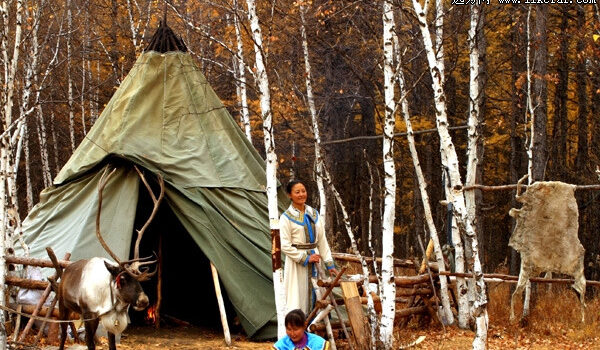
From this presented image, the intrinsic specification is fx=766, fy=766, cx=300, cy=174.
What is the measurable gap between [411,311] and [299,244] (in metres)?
2.54

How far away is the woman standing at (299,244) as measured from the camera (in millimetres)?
7406

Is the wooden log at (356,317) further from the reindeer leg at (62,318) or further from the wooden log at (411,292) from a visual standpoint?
the reindeer leg at (62,318)

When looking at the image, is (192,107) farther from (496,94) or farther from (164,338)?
(496,94)

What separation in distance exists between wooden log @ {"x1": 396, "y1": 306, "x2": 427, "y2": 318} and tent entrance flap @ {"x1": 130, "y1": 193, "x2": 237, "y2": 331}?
245cm

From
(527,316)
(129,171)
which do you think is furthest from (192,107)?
(527,316)

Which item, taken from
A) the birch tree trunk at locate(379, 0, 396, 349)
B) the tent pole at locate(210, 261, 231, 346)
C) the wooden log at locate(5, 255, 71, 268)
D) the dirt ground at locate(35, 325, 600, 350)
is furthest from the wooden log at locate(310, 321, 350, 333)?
the wooden log at locate(5, 255, 71, 268)

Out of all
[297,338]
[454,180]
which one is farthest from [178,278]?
[297,338]

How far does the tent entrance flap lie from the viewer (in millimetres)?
10500

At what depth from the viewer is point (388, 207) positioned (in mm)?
7352

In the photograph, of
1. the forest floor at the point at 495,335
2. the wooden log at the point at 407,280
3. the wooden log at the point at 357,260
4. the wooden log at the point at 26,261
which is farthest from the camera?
the wooden log at the point at 357,260

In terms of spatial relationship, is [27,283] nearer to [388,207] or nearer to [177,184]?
[177,184]

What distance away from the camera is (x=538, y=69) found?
11695mm

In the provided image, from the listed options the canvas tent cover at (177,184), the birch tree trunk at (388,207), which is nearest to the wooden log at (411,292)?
the canvas tent cover at (177,184)

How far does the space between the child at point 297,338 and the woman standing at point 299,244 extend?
2.38 m
